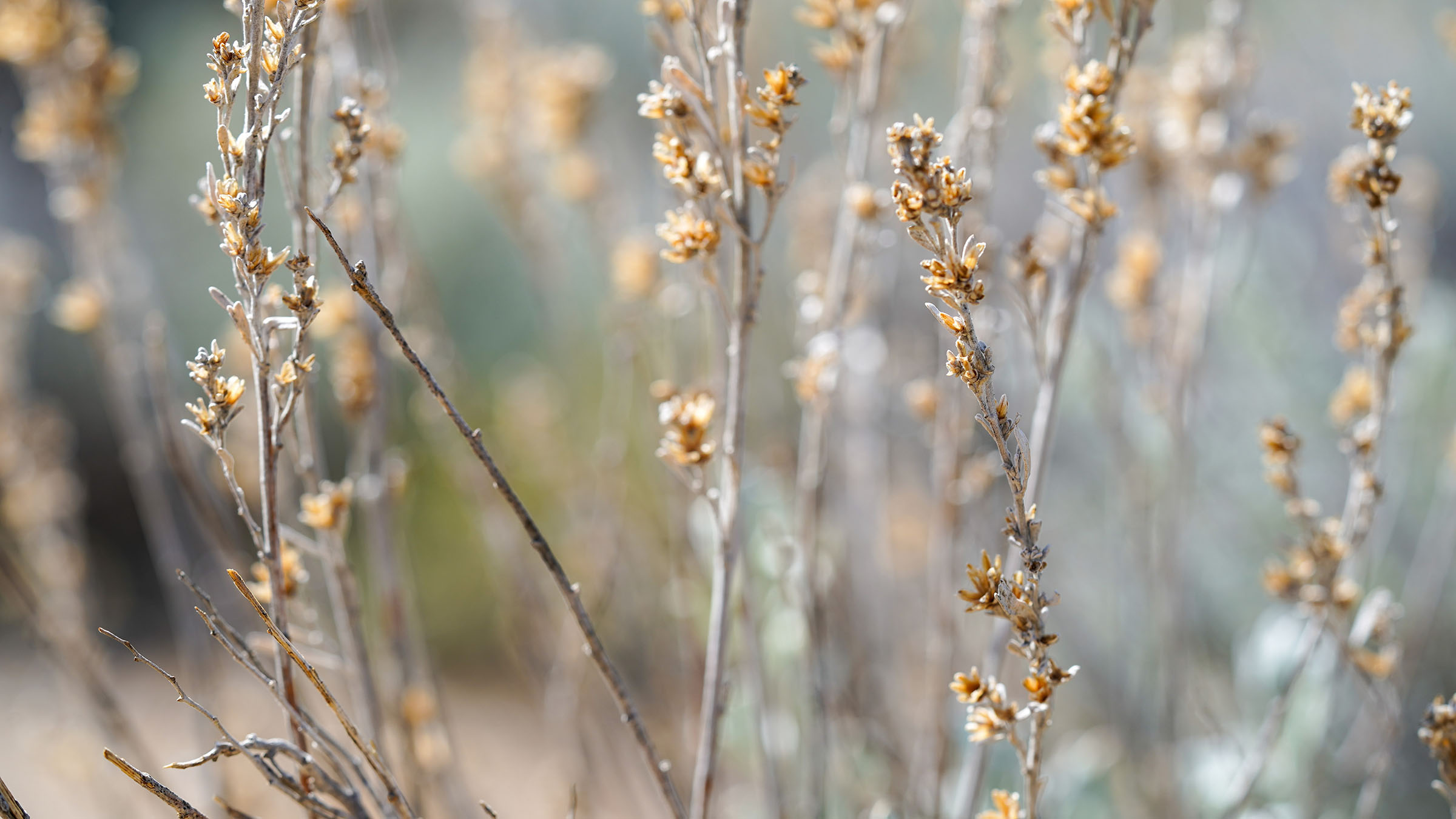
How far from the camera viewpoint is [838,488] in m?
1.48

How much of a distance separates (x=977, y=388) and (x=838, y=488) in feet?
3.26

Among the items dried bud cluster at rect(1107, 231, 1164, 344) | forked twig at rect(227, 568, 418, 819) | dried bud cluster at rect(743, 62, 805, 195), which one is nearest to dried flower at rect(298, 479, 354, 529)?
forked twig at rect(227, 568, 418, 819)

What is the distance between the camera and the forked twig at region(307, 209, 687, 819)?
48 cm

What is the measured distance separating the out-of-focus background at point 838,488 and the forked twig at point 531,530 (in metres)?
0.25

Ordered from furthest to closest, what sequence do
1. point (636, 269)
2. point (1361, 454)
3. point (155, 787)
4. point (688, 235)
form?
point (636, 269), point (1361, 454), point (688, 235), point (155, 787)

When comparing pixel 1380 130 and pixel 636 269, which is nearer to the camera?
pixel 1380 130

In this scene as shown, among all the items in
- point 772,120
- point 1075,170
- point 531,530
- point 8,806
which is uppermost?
point 1075,170

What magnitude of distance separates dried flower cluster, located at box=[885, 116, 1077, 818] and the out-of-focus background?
0.12 m

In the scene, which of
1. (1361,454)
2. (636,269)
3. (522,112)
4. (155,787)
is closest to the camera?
(155,787)

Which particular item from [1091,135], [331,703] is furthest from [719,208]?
[331,703]

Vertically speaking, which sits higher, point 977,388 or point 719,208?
point 719,208

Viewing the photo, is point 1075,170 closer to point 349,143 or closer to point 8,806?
point 349,143

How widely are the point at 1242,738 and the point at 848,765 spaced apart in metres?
0.60

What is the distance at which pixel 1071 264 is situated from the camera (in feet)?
2.26
